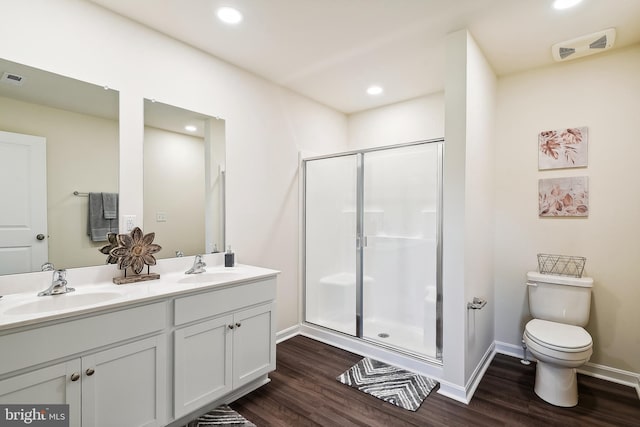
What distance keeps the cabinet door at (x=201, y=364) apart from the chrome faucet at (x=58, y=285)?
653 millimetres

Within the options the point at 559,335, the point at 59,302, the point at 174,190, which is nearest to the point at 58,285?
the point at 59,302

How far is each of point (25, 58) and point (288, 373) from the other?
2651 mm

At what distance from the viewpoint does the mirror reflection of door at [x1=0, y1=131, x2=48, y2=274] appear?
63.3 inches

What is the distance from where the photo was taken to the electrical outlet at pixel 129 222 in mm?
1986

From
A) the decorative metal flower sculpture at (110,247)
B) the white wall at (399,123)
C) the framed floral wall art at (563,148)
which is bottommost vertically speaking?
the decorative metal flower sculpture at (110,247)

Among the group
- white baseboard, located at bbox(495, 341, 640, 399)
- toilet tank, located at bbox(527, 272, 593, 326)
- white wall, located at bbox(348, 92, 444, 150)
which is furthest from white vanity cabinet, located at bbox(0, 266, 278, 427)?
white baseboard, located at bbox(495, 341, 640, 399)

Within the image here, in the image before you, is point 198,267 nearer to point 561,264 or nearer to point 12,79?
point 12,79

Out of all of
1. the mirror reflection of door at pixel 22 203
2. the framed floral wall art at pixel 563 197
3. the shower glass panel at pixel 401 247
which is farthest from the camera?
the shower glass panel at pixel 401 247

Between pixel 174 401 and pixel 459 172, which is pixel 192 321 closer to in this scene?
pixel 174 401

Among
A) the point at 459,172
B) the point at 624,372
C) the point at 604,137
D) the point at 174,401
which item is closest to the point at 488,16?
the point at 459,172

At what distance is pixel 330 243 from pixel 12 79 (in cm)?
262

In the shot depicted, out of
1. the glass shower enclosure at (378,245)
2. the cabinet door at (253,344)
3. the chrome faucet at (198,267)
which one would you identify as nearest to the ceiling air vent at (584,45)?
the glass shower enclosure at (378,245)

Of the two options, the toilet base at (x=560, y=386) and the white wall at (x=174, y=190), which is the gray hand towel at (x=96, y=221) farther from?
the toilet base at (x=560, y=386)

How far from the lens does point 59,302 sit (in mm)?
1602
